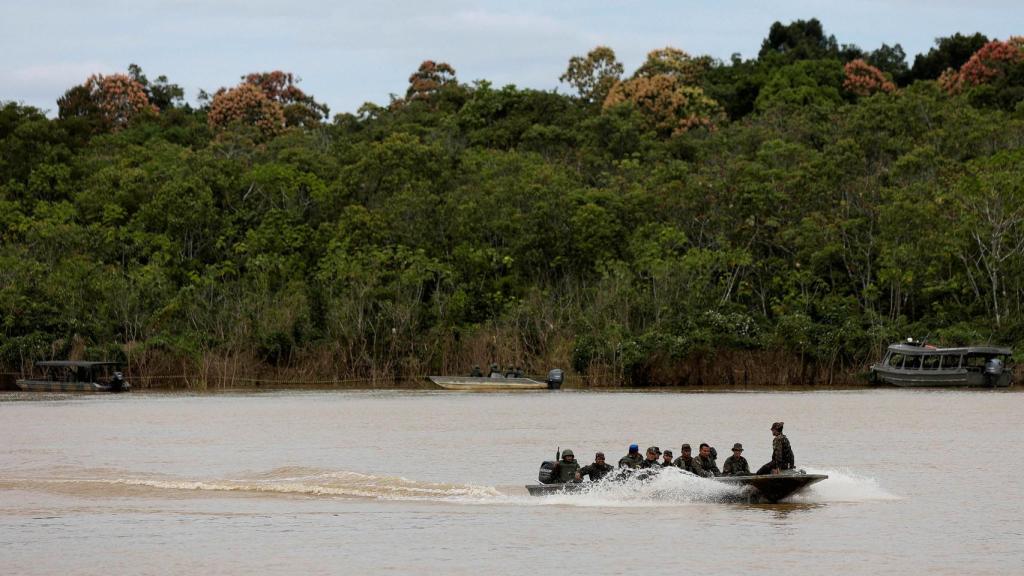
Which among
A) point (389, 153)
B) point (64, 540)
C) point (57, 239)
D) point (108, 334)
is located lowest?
point (64, 540)

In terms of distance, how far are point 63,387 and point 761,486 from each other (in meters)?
46.4

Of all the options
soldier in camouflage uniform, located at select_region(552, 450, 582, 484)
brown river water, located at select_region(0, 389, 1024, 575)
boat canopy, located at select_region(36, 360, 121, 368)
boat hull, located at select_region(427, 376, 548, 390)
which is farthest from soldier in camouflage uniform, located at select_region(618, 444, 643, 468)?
boat canopy, located at select_region(36, 360, 121, 368)

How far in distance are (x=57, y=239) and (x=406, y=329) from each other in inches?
871

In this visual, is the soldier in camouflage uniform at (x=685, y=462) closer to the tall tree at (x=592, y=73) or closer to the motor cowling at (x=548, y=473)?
the motor cowling at (x=548, y=473)

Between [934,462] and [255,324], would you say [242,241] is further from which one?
[934,462]

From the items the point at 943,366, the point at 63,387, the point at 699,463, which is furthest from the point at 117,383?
the point at 699,463

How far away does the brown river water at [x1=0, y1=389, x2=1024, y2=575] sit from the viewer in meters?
24.6

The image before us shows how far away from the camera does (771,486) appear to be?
29062 millimetres

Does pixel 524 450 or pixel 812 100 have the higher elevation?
pixel 812 100

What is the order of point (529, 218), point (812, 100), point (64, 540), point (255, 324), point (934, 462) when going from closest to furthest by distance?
point (64, 540), point (934, 462), point (255, 324), point (529, 218), point (812, 100)

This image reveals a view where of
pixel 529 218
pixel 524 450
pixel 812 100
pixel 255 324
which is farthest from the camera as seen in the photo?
pixel 812 100

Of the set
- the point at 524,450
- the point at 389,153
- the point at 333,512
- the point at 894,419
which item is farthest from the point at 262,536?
the point at 389,153

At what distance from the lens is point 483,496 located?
3147 cm

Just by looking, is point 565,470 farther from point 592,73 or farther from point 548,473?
point 592,73
